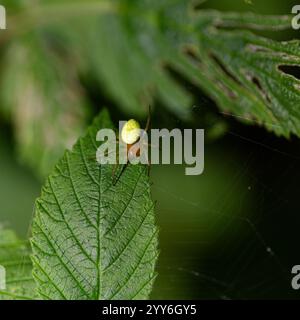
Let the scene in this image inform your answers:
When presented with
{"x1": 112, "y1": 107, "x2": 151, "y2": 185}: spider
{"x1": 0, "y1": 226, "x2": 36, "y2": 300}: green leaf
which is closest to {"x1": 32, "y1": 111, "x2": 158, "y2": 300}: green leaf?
{"x1": 112, "y1": 107, "x2": 151, "y2": 185}: spider

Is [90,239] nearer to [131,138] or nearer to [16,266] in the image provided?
[131,138]

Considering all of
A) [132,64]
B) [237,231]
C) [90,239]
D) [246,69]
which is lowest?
[90,239]

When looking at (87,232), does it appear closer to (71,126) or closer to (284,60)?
(284,60)

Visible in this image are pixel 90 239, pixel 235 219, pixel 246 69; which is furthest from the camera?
pixel 235 219

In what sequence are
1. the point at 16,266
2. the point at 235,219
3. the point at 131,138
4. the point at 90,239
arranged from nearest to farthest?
the point at 90,239 → the point at 131,138 → the point at 16,266 → the point at 235,219

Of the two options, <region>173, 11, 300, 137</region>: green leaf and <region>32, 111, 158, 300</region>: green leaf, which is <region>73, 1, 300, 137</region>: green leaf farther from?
<region>32, 111, 158, 300</region>: green leaf

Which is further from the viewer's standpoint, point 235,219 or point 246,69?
point 235,219

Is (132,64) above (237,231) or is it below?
above

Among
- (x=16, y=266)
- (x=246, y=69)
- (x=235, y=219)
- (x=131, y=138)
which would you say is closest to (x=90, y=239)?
(x=131, y=138)
